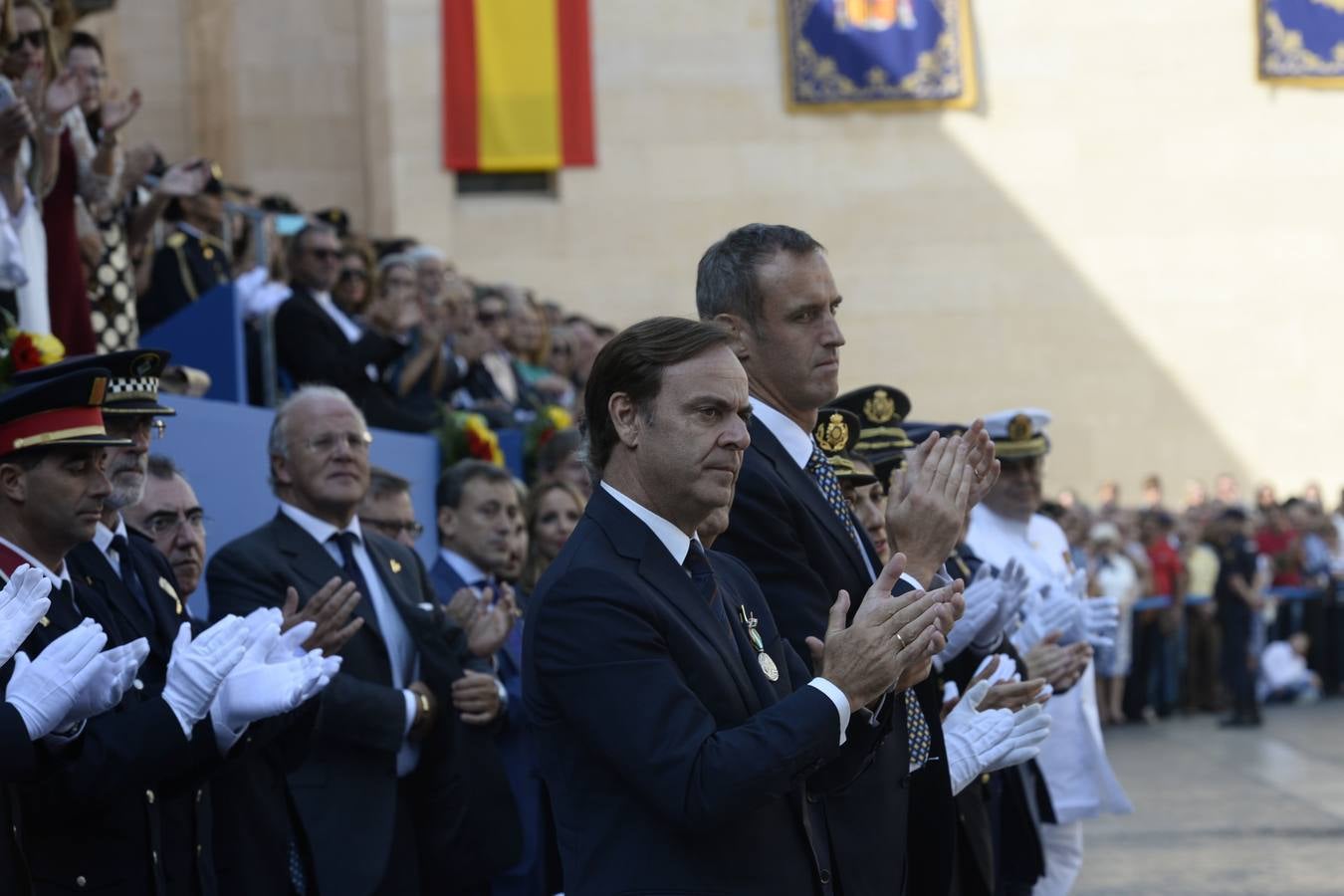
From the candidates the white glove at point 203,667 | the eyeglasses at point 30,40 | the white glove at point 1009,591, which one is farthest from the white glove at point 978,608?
the eyeglasses at point 30,40

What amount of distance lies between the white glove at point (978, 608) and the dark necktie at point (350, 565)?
1.56 meters

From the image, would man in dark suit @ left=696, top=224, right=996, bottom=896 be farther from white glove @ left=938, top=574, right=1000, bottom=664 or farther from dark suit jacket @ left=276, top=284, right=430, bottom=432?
dark suit jacket @ left=276, top=284, right=430, bottom=432

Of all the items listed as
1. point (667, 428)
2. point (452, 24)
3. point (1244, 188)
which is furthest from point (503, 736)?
point (1244, 188)

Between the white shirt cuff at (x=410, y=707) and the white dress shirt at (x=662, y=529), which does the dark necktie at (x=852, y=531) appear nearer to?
the white dress shirt at (x=662, y=529)

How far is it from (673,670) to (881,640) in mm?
354

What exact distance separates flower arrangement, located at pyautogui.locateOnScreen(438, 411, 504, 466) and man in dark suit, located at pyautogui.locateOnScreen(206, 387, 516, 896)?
2.60 metres

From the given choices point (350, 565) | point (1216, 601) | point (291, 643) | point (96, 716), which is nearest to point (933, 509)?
point (291, 643)

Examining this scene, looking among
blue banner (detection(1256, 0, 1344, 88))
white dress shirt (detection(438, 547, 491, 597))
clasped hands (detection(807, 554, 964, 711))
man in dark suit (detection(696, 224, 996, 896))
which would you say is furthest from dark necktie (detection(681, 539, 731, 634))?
blue banner (detection(1256, 0, 1344, 88))

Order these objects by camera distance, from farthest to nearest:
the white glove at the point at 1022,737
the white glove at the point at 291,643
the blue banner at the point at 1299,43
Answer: the blue banner at the point at 1299,43 < the white glove at the point at 291,643 < the white glove at the point at 1022,737

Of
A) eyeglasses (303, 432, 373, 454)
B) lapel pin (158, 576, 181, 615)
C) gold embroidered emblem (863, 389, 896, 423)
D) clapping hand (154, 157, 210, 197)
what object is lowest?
lapel pin (158, 576, 181, 615)

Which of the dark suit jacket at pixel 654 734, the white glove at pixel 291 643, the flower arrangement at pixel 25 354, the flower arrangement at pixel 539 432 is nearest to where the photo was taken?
the dark suit jacket at pixel 654 734

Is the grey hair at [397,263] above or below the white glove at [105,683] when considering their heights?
above

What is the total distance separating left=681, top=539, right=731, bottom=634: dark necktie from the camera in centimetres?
328

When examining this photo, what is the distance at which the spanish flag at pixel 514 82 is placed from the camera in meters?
21.8
